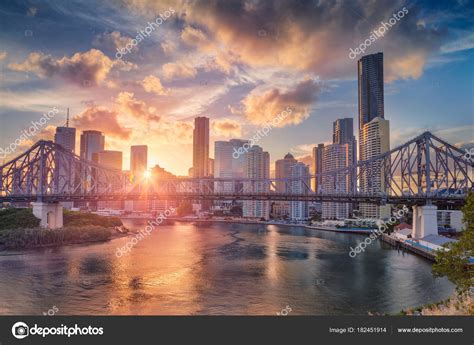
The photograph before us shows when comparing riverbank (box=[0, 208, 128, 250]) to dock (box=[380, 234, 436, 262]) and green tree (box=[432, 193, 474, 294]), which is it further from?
green tree (box=[432, 193, 474, 294])

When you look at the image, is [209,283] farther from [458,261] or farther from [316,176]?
[316,176]

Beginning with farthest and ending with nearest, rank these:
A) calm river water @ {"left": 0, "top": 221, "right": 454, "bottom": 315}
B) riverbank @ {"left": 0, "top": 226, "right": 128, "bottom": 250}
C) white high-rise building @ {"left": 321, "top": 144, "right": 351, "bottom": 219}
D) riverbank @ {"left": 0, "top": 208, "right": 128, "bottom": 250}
Result: white high-rise building @ {"left": 321, "top": 144, "right": 351, "bottom": 219}, riverbank @ {"left": 0, "top": 208, "right": 128, "bottom": 250}, riverbank @ {"left": 0, "top": 226, "right": 128, "bottom": 250}, calm river water @ {"left": 0, "top": 221, "right": 454, "bottom": 315}

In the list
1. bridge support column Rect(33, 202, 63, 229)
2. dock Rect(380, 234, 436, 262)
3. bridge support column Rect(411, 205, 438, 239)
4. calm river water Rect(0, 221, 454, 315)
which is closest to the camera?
calm river water Rect(0, 221, 454, 315)

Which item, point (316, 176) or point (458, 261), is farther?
point (316, 176)

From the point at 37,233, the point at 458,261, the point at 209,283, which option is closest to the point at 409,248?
the point at 209,283

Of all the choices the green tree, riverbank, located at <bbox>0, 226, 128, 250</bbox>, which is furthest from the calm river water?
the green tree
